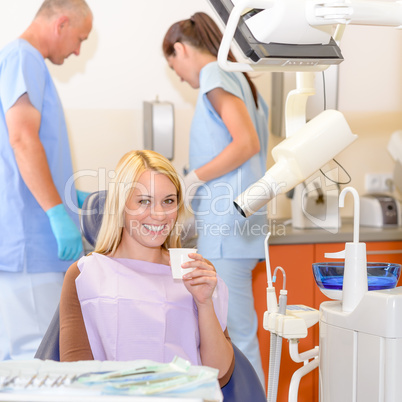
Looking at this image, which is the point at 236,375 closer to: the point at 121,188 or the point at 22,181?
the point at 121,188

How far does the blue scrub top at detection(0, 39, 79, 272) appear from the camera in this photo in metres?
2.53

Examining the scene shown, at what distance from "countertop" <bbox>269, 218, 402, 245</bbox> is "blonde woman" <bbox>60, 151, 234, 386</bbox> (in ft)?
3.54

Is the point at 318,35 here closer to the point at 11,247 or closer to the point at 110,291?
the point at 110,291

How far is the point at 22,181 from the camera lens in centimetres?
255

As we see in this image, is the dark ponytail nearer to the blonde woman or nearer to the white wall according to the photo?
the white wall

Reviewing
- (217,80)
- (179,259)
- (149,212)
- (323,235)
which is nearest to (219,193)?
(217,80)

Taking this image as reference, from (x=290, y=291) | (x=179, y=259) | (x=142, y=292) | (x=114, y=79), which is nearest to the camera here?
(x=179, y=259)

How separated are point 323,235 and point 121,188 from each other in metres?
1.36

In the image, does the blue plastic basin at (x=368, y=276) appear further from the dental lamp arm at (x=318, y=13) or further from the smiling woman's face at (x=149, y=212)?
the dental lamp arm at (x=318, y=13)

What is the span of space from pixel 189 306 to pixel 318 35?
737 mm

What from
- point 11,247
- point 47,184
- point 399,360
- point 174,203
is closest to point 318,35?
point 174,203

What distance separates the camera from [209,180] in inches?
101

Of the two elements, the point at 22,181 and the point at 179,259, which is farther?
the point at 22,181

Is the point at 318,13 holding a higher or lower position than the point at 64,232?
higher
